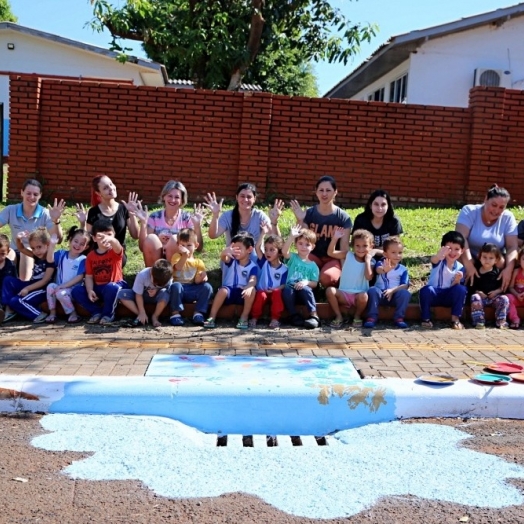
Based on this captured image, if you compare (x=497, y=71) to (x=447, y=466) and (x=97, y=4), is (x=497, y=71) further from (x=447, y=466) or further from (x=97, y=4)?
(x=447, y=466)

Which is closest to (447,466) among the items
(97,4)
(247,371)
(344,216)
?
(247,371)

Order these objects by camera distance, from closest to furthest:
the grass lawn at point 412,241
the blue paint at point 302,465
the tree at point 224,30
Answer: the blue paint at point 302,465, the grass lawn at point 412,241, the tree at point 224,30

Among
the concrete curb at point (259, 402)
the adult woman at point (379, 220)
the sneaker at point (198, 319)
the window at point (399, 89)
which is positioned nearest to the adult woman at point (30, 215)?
the sneaker at point (198, 319)

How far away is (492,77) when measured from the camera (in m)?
17.5

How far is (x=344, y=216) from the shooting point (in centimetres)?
779

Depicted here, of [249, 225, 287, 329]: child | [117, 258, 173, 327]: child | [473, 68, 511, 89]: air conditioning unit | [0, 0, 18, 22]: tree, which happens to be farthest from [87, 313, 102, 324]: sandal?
[0, 0, 18, 22]: tree

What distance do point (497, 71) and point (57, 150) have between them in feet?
37.9

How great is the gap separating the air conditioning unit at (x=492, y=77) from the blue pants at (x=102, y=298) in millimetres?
13168

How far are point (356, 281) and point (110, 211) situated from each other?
2862 mm

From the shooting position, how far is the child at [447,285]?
7.15 metres

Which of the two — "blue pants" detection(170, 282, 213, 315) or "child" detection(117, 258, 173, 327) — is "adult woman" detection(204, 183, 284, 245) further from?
"child" detection(117, 258, 173, 327)

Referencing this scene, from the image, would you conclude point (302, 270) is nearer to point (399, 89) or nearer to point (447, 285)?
point (447, 285)

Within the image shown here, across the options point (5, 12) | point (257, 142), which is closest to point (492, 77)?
point (257, 142)

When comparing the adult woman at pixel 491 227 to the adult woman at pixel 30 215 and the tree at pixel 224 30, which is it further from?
the tree at pixel 224 30
